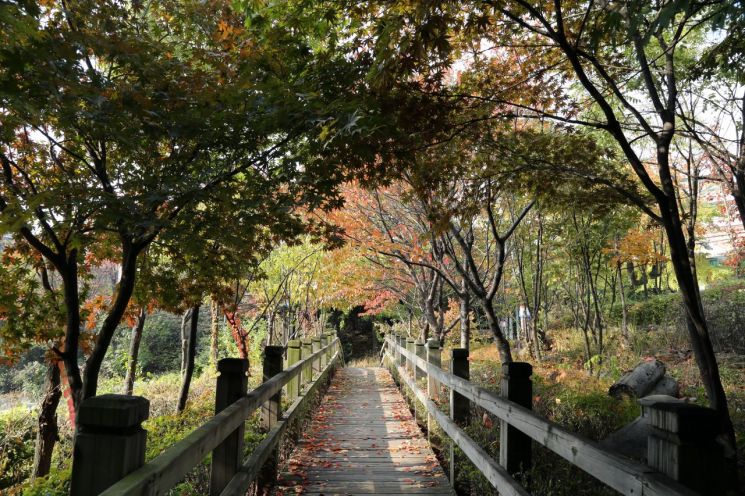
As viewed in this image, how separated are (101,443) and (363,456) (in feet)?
15.0

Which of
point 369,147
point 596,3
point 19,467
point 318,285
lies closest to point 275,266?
point 318,285

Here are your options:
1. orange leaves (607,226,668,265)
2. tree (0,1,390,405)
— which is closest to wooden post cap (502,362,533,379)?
tree (0,1,390,405)

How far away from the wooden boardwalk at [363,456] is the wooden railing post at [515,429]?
4.50 feet

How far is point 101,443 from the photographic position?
1715mm

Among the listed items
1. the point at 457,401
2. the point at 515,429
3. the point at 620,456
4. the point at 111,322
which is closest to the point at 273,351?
the point at 457,401

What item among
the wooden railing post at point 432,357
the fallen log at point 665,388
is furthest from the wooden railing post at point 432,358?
the fallen log at point 665,388

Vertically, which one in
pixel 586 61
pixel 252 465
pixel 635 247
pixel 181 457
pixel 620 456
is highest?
pixel 586 61

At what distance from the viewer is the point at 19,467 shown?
28.4 ft

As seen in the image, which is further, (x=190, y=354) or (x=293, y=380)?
(x=190, y=354)

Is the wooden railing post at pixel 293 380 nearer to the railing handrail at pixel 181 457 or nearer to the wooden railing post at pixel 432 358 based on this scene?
the wooden railing post at pixel 432 358

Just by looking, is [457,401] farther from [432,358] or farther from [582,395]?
[582,395]

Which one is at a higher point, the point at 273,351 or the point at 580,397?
the point at 273,351

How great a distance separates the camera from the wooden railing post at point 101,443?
1.69 meters

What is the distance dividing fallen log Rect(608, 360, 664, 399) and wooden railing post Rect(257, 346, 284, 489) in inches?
248
